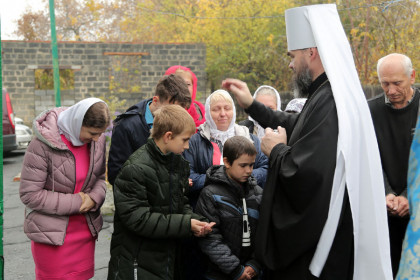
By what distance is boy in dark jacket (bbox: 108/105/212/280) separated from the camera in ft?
10.7

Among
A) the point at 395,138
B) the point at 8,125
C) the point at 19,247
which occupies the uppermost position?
the point at 395,138

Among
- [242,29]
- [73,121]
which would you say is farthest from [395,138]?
[242,29]

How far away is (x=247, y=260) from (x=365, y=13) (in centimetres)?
1206

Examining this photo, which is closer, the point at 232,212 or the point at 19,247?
the point at 232,212

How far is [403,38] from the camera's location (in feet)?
38.2

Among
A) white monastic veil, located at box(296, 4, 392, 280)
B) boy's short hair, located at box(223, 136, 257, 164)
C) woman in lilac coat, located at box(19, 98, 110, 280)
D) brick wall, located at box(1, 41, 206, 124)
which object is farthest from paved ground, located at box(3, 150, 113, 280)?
brick wall, located at box(1, 41, 206, 124)

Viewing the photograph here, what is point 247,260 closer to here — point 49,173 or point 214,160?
point 214,160

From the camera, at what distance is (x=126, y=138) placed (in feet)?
12.8

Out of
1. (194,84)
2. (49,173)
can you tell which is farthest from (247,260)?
(194,84)

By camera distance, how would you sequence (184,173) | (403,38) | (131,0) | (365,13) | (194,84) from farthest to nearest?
(131,0) → (365,13) → (403,38) → (194,84) → (184,173)

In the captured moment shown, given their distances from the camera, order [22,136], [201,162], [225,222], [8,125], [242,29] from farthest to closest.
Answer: [242,29]
[22,136]
[8,125]
[201,162]
[225,222]

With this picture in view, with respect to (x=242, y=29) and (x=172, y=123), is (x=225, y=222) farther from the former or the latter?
(x=242, y=29)

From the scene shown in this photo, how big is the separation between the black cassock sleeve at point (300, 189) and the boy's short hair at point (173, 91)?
1.10 meters

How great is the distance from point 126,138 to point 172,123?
677 millimetres
